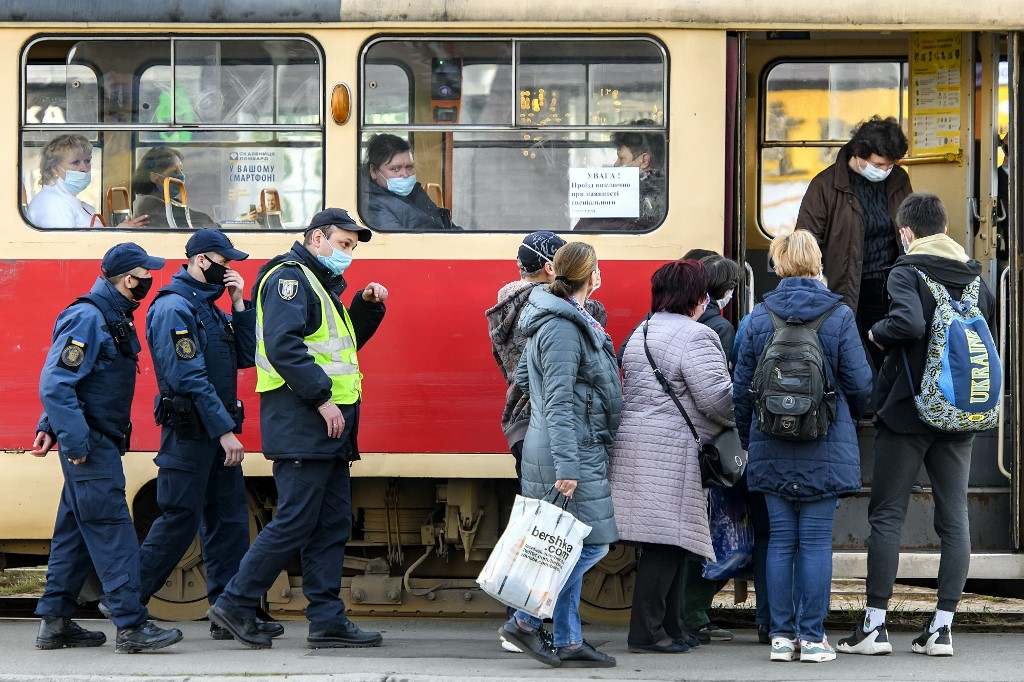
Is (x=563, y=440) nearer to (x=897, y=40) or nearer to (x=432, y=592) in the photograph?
(x=432, y=592)

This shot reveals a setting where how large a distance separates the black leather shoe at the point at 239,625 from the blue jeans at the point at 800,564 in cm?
226

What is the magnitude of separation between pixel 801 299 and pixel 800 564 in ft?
3.67

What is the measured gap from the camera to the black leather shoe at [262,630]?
6.96 meters

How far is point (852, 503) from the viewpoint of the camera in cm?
739

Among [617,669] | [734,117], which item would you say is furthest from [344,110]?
[617,669]

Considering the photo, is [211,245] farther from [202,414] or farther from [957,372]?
[957,372]

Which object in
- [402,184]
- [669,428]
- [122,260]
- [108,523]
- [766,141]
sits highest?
[766,141]

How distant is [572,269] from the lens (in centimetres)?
625

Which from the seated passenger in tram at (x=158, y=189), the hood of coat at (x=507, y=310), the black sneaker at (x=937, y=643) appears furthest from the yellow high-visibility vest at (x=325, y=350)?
the black sneaker at (x=937, y=643)

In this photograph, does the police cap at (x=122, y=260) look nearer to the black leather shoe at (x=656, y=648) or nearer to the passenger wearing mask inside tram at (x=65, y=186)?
the passenger wearing mask inside tram at (x=65, y=186)

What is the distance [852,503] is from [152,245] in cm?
364

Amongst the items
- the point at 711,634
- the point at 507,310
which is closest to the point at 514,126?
the point at 507,310

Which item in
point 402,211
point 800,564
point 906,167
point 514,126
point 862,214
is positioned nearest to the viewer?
point 800,564

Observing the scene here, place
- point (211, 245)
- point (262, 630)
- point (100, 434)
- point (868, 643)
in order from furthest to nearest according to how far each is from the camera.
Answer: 1. point (262, 630)
2. point (211, 245)
3. point (868, 643)
4. point (100, 434)
